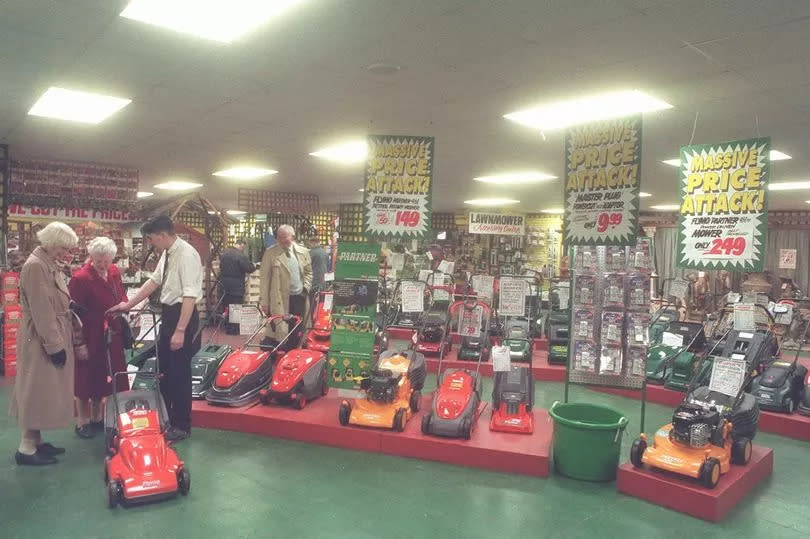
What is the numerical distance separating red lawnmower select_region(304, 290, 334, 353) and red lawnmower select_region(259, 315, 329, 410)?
1.56 m

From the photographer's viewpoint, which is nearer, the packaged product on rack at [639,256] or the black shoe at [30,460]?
the black shoe at [30,460]

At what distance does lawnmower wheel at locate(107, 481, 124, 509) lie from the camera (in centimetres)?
364

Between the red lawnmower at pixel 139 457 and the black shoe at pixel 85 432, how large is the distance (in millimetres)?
1080

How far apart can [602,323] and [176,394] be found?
3629mm

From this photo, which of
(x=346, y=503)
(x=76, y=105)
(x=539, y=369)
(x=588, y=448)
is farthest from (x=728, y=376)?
(x=76, y=105)

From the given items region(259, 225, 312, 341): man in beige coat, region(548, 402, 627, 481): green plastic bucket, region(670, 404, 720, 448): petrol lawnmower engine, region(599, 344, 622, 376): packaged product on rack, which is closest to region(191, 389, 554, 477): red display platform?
region(548, 402, 627, 481): green plastic bucket

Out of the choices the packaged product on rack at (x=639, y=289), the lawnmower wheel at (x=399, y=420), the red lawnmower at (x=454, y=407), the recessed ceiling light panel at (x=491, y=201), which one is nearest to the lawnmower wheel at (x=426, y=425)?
the red lawnmower at (x=454, y=407)

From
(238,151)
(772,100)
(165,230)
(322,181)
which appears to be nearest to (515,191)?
(322,181)

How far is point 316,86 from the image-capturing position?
15.9 feet

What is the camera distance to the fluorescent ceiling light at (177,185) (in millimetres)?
11891

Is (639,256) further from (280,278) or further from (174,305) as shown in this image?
(280,278)

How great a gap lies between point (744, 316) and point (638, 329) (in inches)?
54.0

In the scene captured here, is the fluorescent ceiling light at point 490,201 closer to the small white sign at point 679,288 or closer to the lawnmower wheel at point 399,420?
the small white sign at point 679,288

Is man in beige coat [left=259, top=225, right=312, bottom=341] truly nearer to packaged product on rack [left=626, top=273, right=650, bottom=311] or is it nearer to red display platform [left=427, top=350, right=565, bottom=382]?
red display platform [left=427, top=350, right=565, bottom=382]
